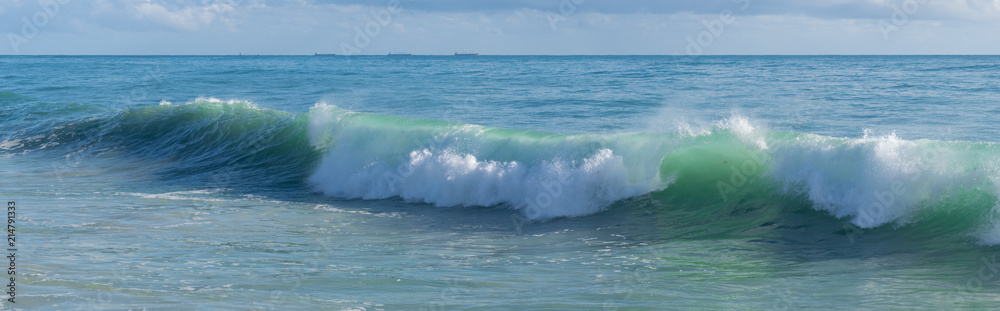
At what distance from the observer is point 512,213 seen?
1124cm

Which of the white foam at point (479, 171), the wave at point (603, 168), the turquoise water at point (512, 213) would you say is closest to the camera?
the turquoise water at point (512, 213)

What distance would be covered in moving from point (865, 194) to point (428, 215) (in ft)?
19.4

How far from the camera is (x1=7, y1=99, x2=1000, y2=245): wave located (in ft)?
29.5

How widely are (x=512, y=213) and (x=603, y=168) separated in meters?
1.57

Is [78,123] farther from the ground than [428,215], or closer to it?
farther from the ground

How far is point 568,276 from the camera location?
7.24 metres

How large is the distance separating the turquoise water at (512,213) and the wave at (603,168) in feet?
0.12

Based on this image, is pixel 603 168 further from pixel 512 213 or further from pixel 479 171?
pixel 479 171

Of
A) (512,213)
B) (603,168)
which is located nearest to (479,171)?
(512,213)

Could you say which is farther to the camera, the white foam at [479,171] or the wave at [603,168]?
the white foam at [479,171]

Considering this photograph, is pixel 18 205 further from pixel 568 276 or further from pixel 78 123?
pixel 78 123

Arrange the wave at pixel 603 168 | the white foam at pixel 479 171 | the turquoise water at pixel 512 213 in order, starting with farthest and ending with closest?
1. the white foam at pixel 479 171
2. the wave at pixel 603 168
3. the turquoise water at pixel 512 213

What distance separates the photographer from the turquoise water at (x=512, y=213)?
6602mm

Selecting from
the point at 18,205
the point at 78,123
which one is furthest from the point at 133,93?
the point at 18,205
